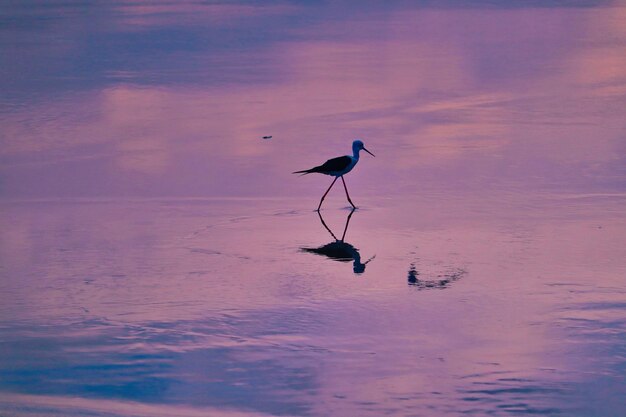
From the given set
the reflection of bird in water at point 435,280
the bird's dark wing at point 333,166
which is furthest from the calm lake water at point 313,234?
the bird's dark wing at point 333,166

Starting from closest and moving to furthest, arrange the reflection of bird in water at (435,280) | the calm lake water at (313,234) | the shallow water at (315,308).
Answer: the shallow water at (315,308) < the calm lake water at (313,234) < the reflection of bird in water at (435,280)

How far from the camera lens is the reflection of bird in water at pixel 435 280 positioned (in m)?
8.73

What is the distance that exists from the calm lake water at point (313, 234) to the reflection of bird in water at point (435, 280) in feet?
0.08

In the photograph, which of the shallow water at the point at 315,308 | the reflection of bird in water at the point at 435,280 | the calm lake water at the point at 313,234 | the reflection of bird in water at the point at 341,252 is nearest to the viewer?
the shallow water at the point at 315,308

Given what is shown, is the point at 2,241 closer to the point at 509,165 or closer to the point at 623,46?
the point at 509,165

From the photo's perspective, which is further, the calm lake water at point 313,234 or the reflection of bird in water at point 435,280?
the reflection of bird in water at point 435,280

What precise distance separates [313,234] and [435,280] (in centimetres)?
201

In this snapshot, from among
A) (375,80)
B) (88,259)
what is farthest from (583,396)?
(375,80)

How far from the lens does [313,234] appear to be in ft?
34.8

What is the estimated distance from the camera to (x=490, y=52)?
21.5 metres

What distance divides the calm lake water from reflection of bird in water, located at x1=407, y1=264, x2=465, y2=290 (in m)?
0.02

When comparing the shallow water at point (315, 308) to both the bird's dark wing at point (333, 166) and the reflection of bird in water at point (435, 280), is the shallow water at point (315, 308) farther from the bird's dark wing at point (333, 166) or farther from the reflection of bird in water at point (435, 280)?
the bird's dark wing at point (333, 166)

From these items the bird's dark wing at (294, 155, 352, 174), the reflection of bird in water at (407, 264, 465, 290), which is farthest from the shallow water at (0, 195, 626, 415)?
the bird's dark wing at (294, 155, 352, 174)

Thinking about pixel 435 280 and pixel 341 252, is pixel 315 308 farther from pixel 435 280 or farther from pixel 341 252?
pixel 341 252
